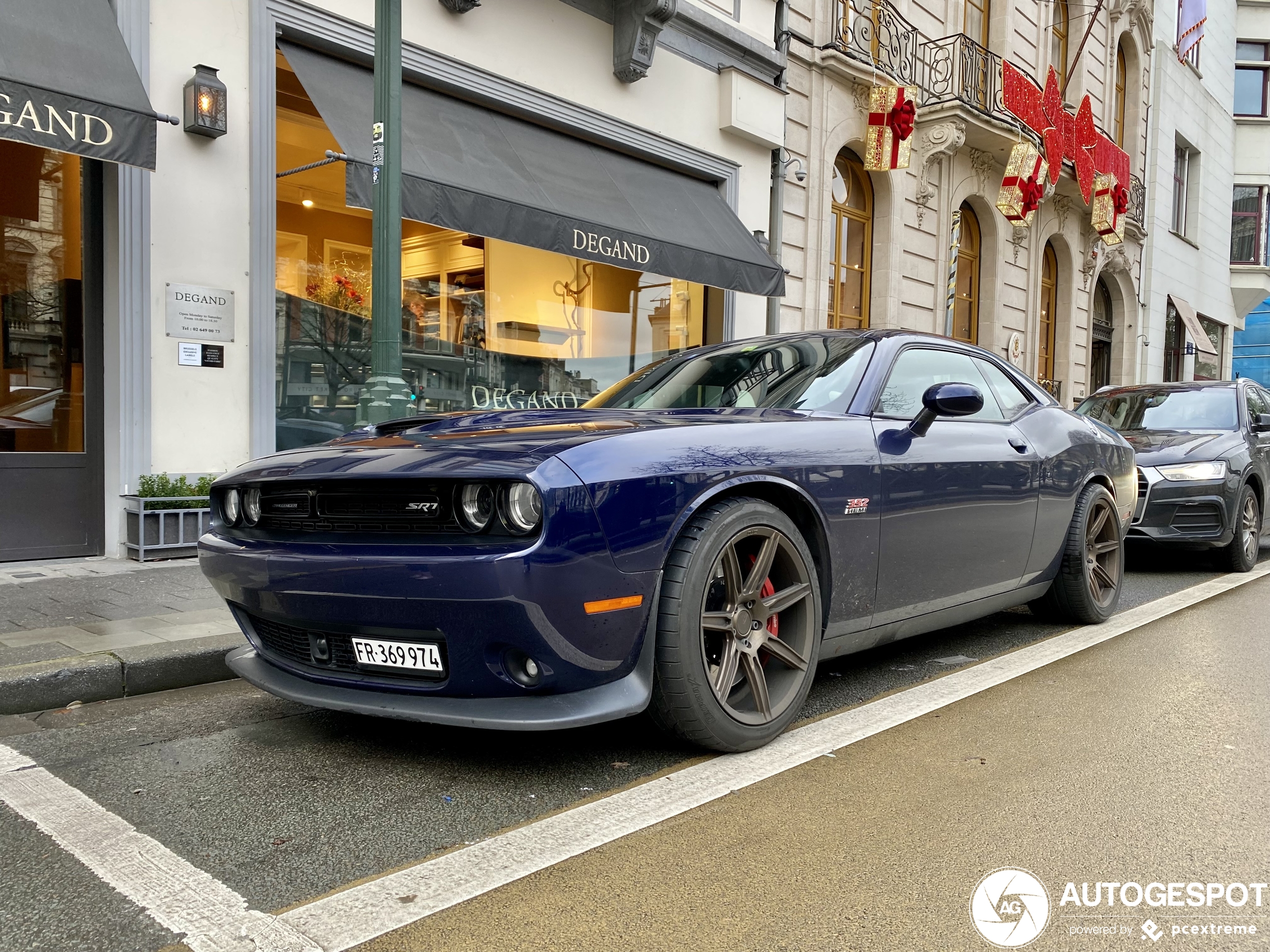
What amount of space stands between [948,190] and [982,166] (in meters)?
1.29

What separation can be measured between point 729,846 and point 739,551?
0.97 metres

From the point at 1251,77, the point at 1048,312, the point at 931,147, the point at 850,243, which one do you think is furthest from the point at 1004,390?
the point at 1251,77

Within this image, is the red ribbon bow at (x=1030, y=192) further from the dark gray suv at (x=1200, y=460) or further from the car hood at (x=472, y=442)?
the car hood at (x=472, y=442)

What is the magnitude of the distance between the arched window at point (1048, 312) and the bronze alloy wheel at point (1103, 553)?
1604 centimetres

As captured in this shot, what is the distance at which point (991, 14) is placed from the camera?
17.2 meters

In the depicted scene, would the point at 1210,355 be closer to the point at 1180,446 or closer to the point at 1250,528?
the point at 1250,528

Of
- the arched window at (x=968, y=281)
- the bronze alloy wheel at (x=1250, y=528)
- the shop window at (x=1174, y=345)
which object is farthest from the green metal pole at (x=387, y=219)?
the shop window at (x=1174, y=345)

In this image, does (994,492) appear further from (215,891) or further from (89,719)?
(89,719)

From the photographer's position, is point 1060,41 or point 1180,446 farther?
point 1060,41

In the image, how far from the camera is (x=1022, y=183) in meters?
16.2

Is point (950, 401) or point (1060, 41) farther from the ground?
point (1060, 41)

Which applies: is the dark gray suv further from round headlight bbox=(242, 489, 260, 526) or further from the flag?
the flag

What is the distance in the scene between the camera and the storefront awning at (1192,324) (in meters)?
25.3

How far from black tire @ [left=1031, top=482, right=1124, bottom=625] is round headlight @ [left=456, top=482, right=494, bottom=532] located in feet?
10.9
